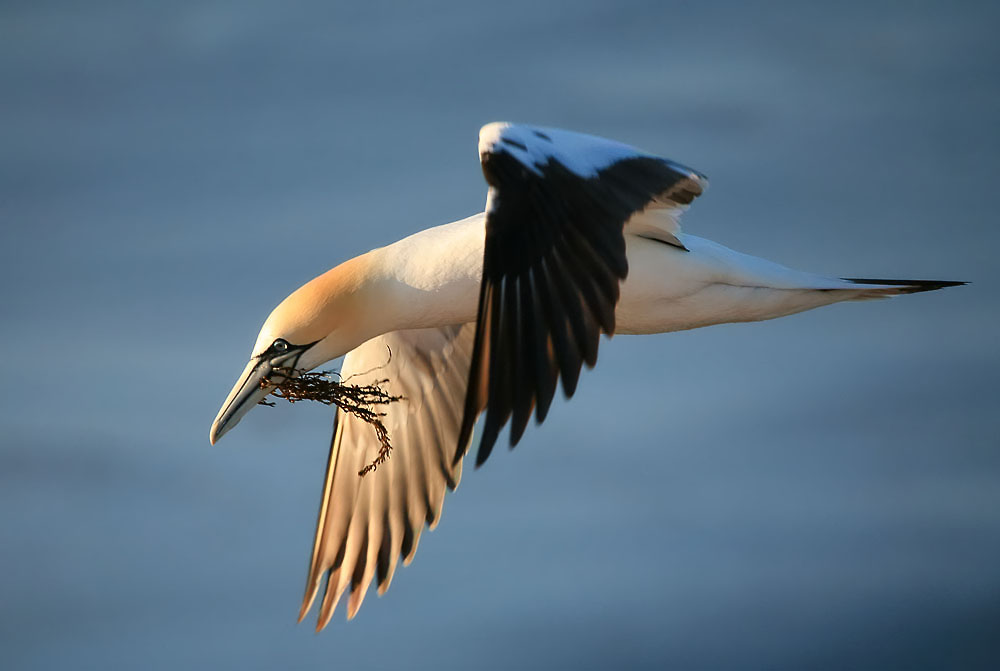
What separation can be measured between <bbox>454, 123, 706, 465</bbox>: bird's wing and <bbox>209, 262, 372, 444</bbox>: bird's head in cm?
131

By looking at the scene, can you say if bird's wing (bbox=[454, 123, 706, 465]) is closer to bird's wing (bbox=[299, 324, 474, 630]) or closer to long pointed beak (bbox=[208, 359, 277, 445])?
long pointed beak (bbox=[208, 359, 277, 445])

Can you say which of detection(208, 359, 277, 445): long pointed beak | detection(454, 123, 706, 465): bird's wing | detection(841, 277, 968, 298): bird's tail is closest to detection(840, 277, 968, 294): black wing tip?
detection(841, 277, 968, 298): bird's tail

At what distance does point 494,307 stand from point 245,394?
6.44 feet

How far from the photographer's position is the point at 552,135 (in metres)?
6.11

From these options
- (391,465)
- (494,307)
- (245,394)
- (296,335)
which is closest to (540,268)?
(494,307)

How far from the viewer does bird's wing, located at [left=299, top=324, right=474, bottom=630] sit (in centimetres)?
828

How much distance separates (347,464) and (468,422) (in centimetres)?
371

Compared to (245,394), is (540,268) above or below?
above

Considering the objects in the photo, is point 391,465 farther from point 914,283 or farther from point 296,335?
point 914,283

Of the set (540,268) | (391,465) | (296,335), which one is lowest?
(391,465)

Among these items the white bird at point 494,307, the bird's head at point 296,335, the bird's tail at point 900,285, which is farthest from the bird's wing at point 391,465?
the bird's tail at point 900,285

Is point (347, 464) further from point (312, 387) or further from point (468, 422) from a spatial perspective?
point (468, 422)

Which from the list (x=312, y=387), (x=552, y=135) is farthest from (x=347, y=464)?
(x=552, y=135)

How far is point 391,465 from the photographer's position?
8438 millimetres
